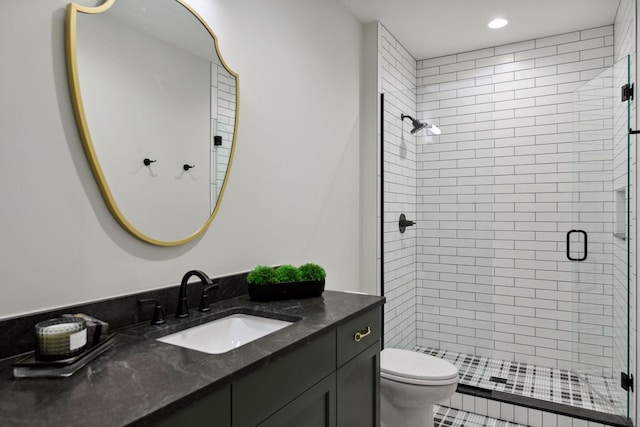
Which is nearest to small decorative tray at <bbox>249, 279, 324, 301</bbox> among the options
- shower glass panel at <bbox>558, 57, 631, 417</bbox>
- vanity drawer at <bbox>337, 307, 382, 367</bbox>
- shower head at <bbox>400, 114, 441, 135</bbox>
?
vanity drawer at <bbox>337, 307, 382, 367</bbox>

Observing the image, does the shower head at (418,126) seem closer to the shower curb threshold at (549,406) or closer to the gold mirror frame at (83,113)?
the shower curb threshold at (549,406)

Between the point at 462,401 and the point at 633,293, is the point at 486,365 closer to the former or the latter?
the point at 462,401

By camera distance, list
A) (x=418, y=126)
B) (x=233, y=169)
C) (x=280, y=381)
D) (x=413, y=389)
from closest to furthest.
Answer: (x=280, y=381) → (x=233, y=169) → (x=413, y=389) → (x=418, y=126)

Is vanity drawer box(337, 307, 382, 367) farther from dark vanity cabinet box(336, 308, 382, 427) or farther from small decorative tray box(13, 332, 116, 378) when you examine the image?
small decorative tray box(13, 332, 116, 378)

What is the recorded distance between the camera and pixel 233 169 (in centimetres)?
183

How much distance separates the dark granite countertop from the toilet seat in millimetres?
1092

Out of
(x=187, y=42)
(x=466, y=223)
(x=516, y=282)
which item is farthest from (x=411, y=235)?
(x=187, y=42)

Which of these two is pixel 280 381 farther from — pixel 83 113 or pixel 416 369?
pixel 416 369

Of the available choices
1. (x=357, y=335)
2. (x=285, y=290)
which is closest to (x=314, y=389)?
(x=357, y=335)

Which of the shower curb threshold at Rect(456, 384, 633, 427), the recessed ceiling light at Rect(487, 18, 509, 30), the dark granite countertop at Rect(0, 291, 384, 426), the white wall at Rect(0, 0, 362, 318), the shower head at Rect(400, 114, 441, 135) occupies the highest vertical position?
the recessed ceiling light at Rect(487, 18, 509, 30)

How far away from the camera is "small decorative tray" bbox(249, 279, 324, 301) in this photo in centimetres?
171

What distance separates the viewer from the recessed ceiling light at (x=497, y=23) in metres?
3.03

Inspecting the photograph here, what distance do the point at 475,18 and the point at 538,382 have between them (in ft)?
8.91

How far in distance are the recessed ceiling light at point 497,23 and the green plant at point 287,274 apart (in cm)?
254
